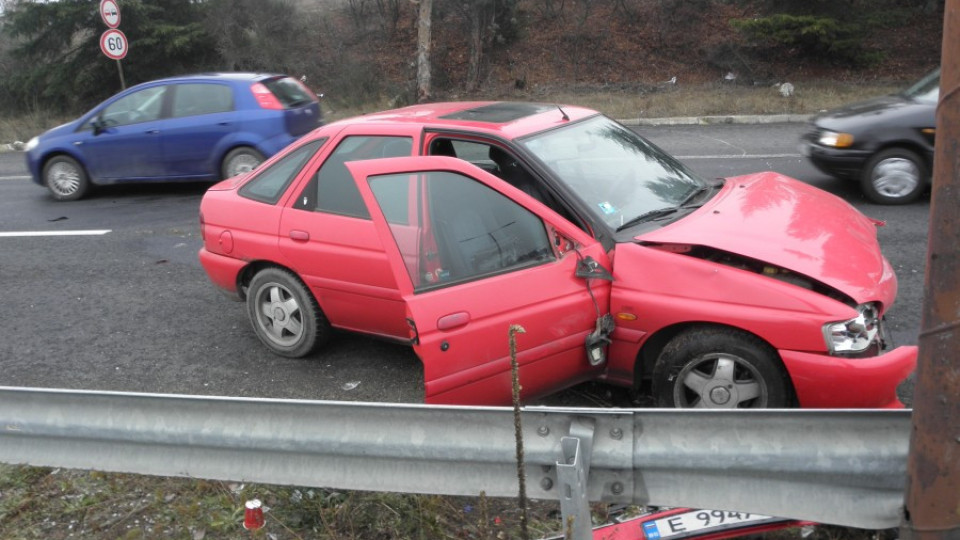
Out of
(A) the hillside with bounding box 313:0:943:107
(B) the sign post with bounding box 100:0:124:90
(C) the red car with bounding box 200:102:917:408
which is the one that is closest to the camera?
(C) the red car with bounding box 200:102:917:408

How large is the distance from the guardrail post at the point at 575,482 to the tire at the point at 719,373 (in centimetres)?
140

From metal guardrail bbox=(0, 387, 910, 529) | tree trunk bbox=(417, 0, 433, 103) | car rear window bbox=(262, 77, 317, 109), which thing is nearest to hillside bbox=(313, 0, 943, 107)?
tree trunk bbox=(417, 0, 433, 103)

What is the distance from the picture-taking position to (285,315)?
19.2ft

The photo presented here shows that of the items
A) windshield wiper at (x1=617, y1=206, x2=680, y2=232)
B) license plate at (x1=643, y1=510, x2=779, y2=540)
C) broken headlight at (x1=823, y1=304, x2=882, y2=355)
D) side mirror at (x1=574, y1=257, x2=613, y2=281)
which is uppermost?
windshield wiper at (x1=617, y1=206, x2=680, y2=232)

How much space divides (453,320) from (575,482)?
4.77ft

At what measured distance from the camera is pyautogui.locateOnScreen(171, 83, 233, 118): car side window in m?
11.5

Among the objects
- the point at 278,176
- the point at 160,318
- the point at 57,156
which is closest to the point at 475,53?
the point at 57,156

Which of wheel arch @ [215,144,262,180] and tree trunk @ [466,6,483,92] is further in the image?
tree trunk @ [466,6,483,92]

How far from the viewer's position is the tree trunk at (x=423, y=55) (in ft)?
69.6

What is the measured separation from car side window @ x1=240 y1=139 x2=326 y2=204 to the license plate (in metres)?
3.43

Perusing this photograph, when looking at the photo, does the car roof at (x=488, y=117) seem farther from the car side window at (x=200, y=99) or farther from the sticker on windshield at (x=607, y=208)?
the car side window at (x=200, y=99)

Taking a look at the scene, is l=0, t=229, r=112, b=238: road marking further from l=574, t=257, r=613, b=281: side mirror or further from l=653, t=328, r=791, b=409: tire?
l=653, t=328, r=791, b=409: tire

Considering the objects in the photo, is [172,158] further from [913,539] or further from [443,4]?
[443,4]

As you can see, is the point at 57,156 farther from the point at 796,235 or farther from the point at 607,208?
the point at 796,235
